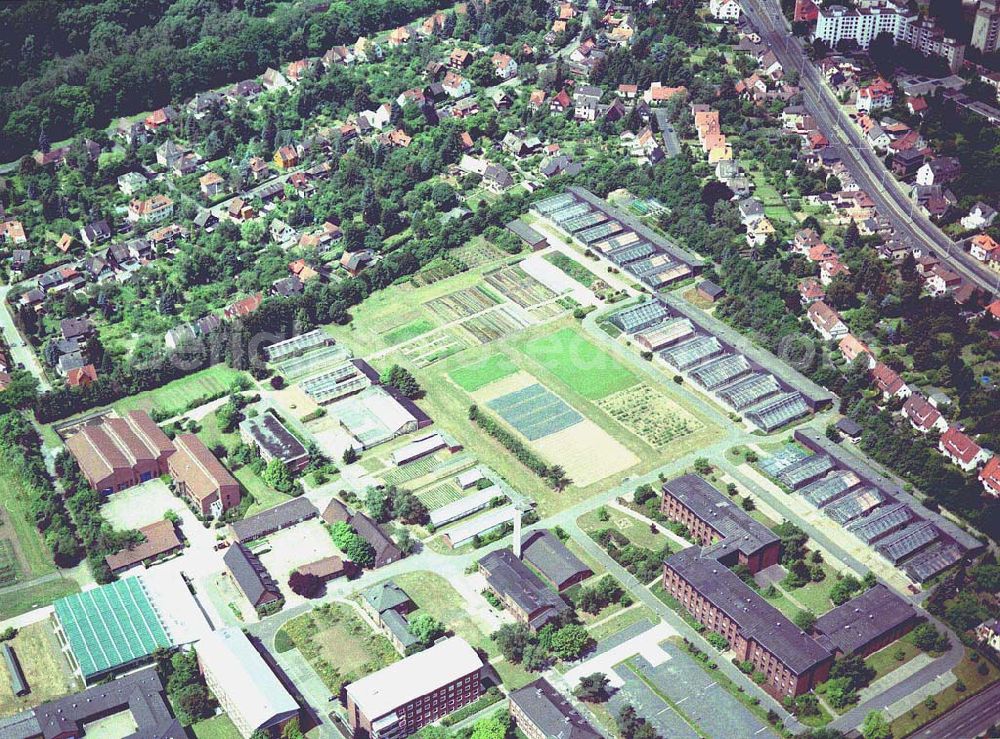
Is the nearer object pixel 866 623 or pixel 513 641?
pixel 513 641

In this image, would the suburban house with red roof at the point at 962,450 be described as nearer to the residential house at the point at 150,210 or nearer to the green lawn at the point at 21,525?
the green lawn at the point at 21,525

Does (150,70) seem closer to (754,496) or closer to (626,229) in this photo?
(626,229)

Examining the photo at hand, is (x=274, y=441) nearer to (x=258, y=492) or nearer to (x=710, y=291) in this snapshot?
(x=258, y=492)

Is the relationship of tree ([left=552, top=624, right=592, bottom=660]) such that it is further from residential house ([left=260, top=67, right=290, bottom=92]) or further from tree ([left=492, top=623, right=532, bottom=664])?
residential house ([left=260, top=67, right=290, bottom=92])

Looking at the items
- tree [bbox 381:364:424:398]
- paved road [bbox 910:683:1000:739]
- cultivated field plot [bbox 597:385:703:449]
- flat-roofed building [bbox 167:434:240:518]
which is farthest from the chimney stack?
paved road [bbox 910:683:1000:739]

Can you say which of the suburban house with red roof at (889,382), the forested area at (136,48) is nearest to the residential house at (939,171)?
the suburban house with red roof at (889,382)

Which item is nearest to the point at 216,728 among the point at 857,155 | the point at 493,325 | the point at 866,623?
the point at 866,623

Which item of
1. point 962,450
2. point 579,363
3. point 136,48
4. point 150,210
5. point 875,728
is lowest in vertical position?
point 875,728
